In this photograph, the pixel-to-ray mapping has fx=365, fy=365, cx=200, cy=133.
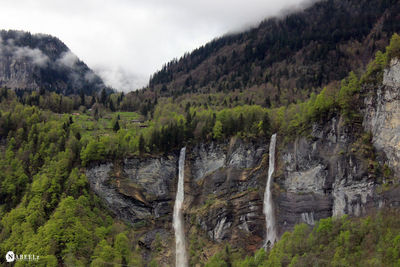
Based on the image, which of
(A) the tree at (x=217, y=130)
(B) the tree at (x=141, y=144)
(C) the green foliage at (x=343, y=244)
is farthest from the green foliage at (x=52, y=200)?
(C) the green foliage at (x=343, y=244)

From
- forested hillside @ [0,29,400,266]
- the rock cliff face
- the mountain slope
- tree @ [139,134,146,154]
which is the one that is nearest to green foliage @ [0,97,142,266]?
forested hillside @ [0,29,400,266]

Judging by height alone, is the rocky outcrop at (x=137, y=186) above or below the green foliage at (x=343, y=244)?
above

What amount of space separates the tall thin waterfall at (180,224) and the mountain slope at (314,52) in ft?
192

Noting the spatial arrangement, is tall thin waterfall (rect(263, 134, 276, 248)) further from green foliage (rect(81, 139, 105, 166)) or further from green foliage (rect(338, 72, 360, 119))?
green foliage (rect(81, 139, 105, 166))

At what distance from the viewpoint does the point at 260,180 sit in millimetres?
83938

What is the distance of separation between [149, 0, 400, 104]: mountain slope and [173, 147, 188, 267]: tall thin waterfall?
5854cm

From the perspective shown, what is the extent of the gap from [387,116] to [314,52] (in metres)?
105

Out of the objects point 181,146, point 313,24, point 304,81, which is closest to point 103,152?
point 181,146

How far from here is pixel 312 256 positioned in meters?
56.5

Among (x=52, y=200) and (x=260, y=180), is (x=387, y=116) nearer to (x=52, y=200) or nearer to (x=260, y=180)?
(x=260, y=180)

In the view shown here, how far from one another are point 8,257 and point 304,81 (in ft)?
392

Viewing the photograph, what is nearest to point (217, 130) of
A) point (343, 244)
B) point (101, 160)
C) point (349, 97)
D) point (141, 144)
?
point (141, 144)

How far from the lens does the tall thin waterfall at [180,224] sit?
81625 millimetres

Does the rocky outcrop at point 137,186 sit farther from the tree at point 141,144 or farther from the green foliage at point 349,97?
the green foliage at point 349,97
